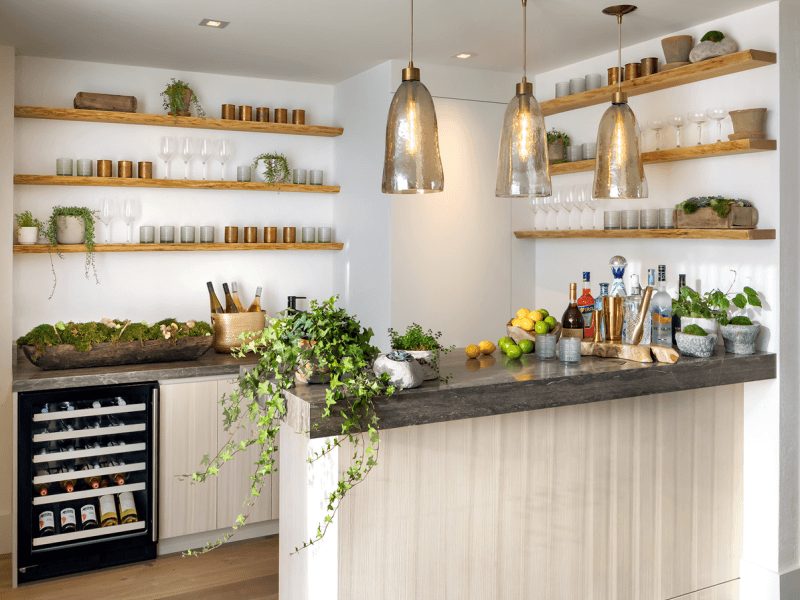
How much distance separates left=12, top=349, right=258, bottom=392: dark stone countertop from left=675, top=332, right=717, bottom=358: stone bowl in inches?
79.8

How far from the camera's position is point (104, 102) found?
3.93 metres

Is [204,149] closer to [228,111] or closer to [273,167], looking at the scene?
[228,111]

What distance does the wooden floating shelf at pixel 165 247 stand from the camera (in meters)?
3.75

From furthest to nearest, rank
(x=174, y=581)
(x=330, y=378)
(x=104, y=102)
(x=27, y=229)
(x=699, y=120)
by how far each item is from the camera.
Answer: (x=104, y=102) < (x=27, y=229) < (x=174, y=581) < (x=699, y=120) < (x=330, y=378)

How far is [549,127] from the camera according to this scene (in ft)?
14.1

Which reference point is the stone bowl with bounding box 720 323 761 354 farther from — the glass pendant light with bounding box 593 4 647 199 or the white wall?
the white wall

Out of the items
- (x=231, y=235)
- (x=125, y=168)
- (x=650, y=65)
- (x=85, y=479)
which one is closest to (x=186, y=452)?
(x=85, y=479)

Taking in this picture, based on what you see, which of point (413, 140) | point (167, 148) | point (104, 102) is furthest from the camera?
point (167, 148)

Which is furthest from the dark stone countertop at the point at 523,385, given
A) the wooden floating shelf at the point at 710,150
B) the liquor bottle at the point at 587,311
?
the wooden floating shelf at the point at 710,150

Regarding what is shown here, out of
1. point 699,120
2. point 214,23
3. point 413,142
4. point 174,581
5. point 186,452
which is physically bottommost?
point 174,581

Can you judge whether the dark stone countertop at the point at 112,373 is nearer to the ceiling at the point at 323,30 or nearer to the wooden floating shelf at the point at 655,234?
the ceiling at the point at 323,30

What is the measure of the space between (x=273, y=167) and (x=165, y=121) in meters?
0.66

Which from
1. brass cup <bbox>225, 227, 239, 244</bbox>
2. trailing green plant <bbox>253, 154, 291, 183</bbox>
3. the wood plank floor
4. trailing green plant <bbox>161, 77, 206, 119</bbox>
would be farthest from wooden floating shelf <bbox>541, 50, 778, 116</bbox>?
the wood plank floor

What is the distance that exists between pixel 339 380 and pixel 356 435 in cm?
18
